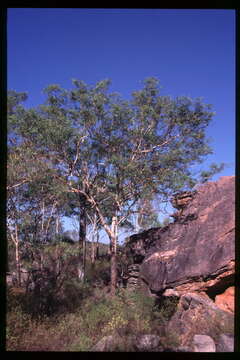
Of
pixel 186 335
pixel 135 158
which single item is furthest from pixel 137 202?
pixel 186 335

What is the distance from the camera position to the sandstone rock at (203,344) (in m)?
5.41

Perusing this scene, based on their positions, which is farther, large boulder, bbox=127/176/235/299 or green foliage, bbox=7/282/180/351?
large boulder, bbox=127/176/235/299

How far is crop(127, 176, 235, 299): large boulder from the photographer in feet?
22.3

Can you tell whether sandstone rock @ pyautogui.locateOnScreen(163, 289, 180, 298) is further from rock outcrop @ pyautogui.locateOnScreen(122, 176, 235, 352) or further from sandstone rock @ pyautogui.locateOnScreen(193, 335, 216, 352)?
sandstone rock @ pyautogui.locateOnScreen(193, 335, 216, 352)

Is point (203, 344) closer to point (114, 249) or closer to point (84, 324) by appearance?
point (84, 324)

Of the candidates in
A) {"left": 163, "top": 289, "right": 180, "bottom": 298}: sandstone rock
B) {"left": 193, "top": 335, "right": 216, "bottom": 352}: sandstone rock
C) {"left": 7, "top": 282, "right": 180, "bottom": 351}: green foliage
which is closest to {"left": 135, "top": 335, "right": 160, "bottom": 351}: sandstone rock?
{"left": 7, "top": 282, "right": 180, "bottom": 351}: green foliage

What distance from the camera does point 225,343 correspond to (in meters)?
5.44

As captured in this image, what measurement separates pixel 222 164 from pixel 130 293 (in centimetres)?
504

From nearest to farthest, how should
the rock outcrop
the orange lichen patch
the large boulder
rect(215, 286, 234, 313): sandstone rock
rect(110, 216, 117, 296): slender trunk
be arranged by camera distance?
the rock outcrop → rect(215, 286, 234, 313): sandstone rock → the large boulder → the orange lichen patch → rect(110, 216, 117, 296): slender trunk

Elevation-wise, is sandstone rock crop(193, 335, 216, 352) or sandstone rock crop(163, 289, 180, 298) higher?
sandstone rock crop(163, 289, 180, 298)

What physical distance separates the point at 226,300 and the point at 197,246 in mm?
1378

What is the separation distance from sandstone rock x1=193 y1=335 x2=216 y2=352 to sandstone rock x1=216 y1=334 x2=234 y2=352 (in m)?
0.12

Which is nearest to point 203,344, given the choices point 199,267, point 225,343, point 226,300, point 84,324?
point 225,343

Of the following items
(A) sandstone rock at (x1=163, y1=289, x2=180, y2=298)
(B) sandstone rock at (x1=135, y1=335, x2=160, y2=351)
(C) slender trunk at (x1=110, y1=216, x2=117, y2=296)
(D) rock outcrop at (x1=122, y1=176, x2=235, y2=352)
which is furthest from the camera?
(C) slender trunk at (x1=110, y1=216, x2=117, y2=296)
